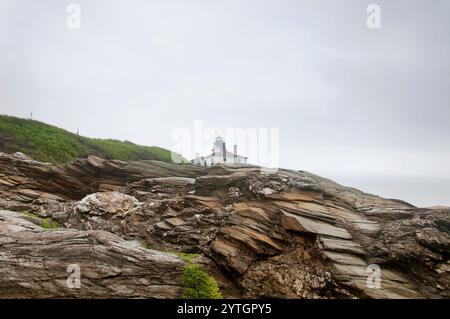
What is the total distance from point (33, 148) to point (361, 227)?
27726 millimetres

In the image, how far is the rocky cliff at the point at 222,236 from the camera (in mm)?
14023

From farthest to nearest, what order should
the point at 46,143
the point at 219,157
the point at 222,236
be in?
the point at 219,157 → the point at 46,143 → the point at 222,236

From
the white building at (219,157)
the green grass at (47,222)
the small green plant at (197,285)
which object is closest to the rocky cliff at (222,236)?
the green grass at (47,222)

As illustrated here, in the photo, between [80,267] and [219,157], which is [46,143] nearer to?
[80,267]

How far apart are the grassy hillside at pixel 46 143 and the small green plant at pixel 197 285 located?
67.4 ft

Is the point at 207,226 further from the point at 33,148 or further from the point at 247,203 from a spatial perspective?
the point at 33,148

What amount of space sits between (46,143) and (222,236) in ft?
72.2

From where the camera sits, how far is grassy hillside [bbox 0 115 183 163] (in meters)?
28.5

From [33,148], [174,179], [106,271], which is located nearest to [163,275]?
[106,271]

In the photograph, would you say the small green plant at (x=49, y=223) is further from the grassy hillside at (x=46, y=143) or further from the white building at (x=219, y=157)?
the white building at (x=219, y=157)

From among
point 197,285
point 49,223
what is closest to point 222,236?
point 197,285

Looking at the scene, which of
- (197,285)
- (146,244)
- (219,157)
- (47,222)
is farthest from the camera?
(219,157)

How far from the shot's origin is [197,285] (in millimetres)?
14266

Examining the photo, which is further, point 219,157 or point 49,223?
point 219,157
